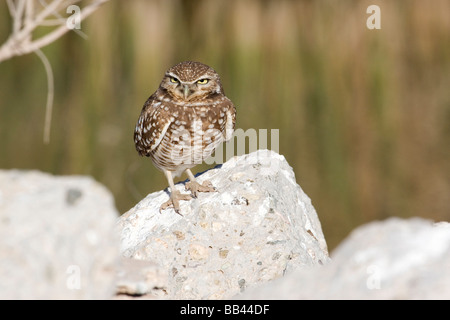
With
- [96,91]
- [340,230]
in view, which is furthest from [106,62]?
[340,230]

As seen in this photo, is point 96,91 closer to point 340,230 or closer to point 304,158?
point 304,158

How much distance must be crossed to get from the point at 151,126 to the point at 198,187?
0.46m

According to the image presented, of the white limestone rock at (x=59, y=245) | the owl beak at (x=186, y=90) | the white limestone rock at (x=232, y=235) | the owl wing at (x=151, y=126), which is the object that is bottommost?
the white limestone rock at (x=232, y=235)

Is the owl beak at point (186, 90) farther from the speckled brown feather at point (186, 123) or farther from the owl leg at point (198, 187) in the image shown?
the owl leg at point (198, 187)

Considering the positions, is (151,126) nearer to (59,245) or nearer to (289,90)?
(59,245)

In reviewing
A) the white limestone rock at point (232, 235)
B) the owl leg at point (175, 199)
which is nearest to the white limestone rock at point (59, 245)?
the white limestone rock at point (232, 235)

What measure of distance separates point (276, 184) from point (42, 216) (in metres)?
1.73

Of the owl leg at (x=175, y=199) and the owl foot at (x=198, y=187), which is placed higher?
the owl foot at (x=198, y=187)

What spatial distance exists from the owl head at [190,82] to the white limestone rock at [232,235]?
0.45 metres

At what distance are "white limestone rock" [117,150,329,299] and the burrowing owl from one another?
0.67ft

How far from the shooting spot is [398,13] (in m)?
10.3

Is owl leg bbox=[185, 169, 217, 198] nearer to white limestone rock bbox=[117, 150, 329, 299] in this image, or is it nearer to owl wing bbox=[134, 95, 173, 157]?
white limestone rock bbox=[117, 150, 329, 299]

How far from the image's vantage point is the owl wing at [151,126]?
3826 mm

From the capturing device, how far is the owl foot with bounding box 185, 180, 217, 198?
144 inches
